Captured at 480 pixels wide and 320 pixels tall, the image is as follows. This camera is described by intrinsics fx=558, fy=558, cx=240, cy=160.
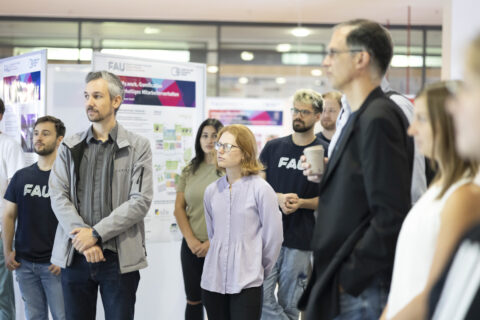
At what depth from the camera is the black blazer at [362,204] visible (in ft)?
5.58

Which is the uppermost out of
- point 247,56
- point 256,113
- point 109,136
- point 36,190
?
point 247,56

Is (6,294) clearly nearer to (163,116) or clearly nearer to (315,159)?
(163,116)

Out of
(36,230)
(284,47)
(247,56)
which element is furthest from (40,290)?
(284,47)

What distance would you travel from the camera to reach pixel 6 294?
12.5 ft

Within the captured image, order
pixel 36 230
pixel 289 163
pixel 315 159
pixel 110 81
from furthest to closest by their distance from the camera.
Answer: pixel 289 163
pixel 36 230
pixel 110 81
pixel 315 159

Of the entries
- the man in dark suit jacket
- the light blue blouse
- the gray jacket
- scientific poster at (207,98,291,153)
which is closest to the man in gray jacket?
the gray jacket

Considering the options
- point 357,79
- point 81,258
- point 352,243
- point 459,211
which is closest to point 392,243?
point 352,243

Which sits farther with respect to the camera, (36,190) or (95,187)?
(36,190)

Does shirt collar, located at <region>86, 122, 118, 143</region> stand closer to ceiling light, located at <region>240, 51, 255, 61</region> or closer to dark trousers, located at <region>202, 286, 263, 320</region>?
dark trousers, located at <region>202, 286, 263, 320</region>

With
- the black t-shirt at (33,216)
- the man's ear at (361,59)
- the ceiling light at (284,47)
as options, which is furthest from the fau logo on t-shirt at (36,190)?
the ceiling light at (284,47)

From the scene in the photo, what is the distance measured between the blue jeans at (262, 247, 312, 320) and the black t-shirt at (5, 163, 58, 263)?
1410 millimetres

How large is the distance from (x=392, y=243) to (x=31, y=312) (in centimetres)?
265

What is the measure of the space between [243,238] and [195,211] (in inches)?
36.6

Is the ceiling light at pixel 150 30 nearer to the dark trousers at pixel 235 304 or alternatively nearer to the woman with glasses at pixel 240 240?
the woman with glasses at pixel 240 240
